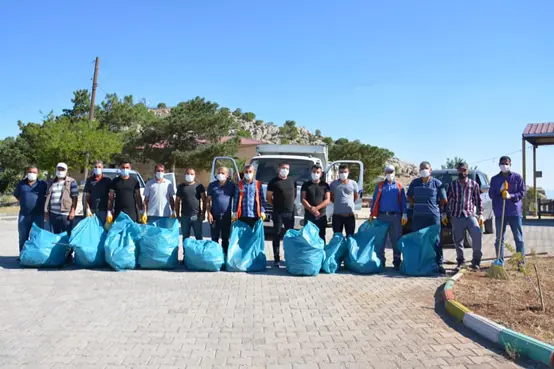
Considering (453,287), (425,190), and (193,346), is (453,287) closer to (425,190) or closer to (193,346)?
(425,190)

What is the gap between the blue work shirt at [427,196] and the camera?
7676mm

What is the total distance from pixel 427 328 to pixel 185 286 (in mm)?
3363

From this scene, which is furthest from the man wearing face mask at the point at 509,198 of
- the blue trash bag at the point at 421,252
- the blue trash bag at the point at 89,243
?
the blue trash bag at the point at 89,243

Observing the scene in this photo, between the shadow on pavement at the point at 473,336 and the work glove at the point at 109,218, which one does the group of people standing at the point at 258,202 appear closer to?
the work glove at the point at 109,218

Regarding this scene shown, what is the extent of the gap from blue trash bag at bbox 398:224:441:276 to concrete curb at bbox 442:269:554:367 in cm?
192

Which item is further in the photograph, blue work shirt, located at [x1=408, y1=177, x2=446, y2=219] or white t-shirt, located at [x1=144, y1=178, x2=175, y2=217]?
white t-shirt, located at [x1=144, y1=178, x2=175, y2=217]

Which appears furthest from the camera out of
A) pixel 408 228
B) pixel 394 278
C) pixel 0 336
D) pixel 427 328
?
pixel 408 228

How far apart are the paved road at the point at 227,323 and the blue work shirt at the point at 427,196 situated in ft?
3.75

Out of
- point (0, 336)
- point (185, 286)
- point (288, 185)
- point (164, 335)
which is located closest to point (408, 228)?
point (288, 185)

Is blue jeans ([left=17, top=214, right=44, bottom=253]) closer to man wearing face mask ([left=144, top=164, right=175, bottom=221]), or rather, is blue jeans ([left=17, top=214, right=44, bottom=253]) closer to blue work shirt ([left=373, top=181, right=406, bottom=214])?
man wearing face mask ([left=144, top=164, right=175, bottom=221])

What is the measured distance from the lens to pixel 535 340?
399cm

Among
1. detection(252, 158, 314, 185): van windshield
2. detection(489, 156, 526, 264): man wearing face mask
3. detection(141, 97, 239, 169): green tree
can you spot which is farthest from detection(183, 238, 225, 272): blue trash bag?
detection(141, 97, 239, 169): green tree

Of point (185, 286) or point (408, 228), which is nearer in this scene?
point (185, 286)

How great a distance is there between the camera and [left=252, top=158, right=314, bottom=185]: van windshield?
1154 cm
